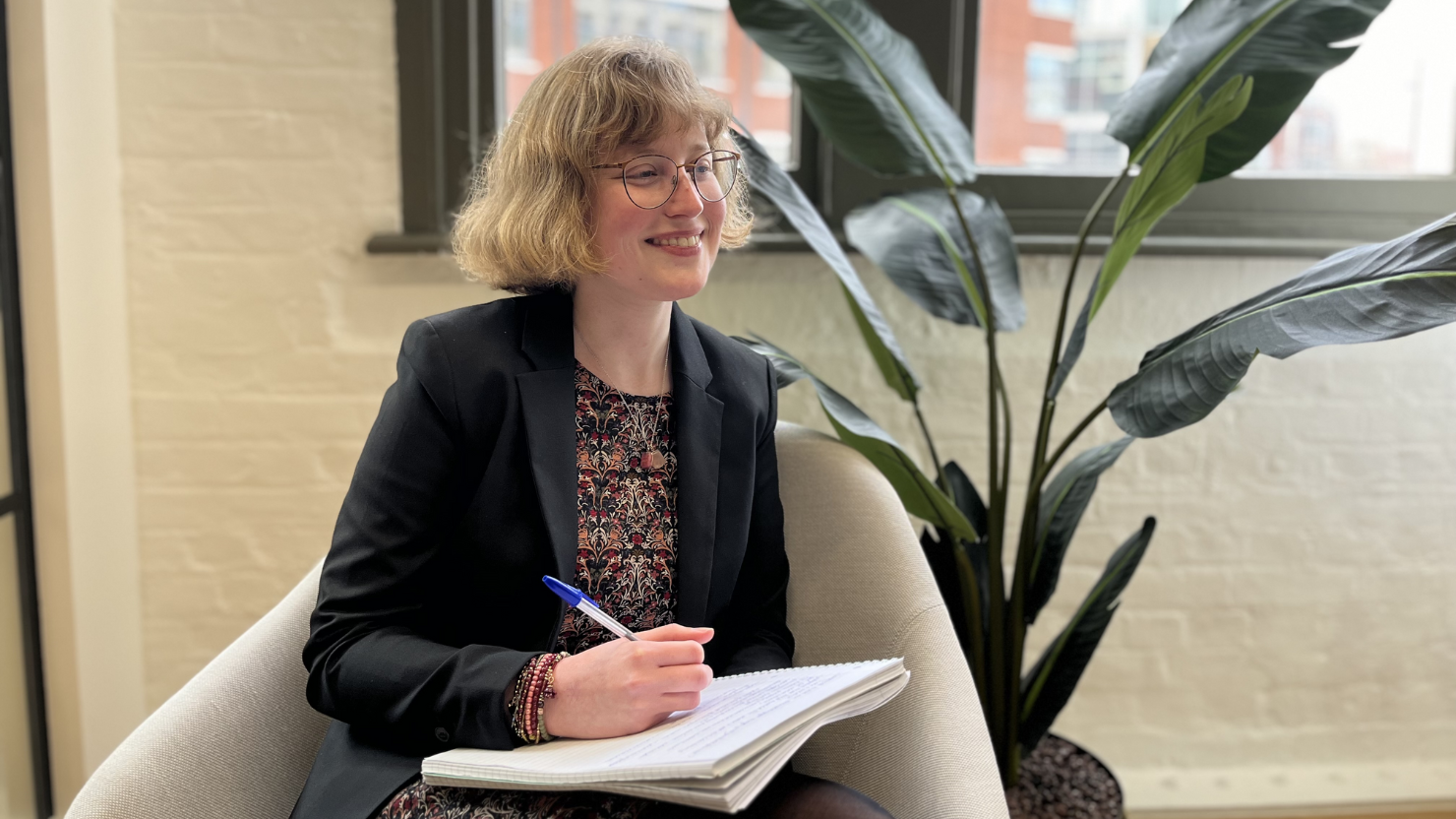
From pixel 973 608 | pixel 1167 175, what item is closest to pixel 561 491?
pixel 973 608

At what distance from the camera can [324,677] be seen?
1170mm

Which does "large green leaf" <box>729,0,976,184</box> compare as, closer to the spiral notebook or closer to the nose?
the nose

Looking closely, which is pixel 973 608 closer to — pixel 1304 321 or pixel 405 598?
pixel 1304 321

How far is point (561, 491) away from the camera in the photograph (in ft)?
4.06

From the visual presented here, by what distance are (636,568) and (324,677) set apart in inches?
14.0

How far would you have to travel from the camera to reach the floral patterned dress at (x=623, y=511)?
1.27m

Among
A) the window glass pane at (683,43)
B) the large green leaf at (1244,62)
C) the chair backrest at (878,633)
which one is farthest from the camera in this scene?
the window glass pane at (683,43)

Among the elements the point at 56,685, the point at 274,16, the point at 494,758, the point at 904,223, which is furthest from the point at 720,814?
the point at 274,16

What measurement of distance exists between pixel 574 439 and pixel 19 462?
1318 mm

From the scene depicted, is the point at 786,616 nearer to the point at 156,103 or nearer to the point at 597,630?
the point at 597,630

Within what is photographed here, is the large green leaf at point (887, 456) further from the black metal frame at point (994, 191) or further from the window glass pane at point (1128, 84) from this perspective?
the window glass pane at point (1128, 84)

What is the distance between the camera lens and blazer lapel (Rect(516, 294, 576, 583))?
48.1 inches

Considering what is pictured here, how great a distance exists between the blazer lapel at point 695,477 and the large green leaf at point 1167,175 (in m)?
0.62

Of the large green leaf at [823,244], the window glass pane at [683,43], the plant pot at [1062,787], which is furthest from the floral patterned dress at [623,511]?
the window glass pane at [683,43]
